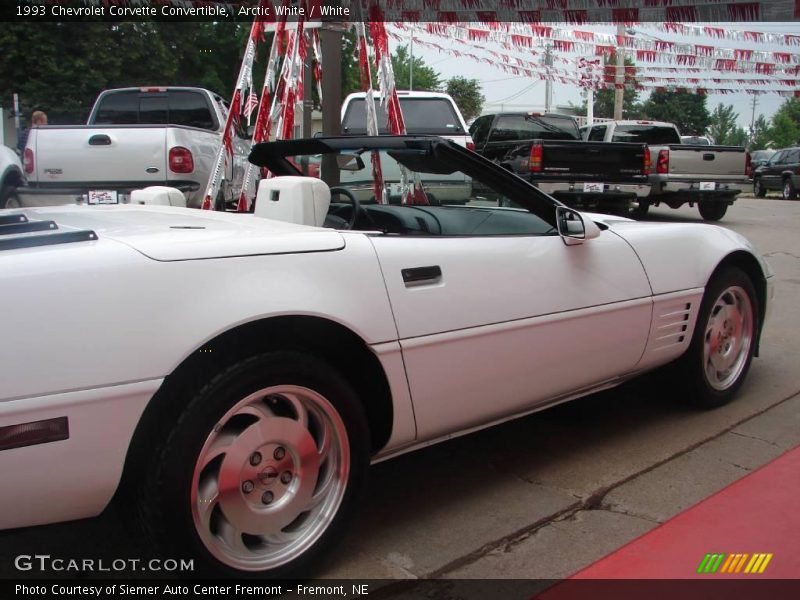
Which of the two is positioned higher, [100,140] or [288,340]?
[100,140]

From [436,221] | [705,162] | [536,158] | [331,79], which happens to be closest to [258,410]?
[436,221]

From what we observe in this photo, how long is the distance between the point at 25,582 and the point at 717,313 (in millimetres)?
3345

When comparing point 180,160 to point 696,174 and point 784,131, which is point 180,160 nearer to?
point 696,174

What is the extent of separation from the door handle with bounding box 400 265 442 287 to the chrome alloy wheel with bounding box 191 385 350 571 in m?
0.52

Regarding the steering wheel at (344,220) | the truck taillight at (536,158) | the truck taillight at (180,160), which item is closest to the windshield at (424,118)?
the truck taillight at (536,158)

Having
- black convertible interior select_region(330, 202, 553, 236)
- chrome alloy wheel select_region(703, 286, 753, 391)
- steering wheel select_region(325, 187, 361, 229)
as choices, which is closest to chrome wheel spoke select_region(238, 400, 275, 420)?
steering wheel select_region(325, 187, 361, 229)

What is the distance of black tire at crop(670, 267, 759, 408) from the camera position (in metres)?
3.88

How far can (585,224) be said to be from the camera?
3.24 metres

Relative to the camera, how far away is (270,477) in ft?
7.74

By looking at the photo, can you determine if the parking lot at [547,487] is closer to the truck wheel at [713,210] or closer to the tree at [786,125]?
the truck wheel at [713,210]

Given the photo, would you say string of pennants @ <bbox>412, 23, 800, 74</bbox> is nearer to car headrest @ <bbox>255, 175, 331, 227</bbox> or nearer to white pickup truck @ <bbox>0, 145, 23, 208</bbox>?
white pickup truck @ <bbox>0, 145, 23, 208</bbox>

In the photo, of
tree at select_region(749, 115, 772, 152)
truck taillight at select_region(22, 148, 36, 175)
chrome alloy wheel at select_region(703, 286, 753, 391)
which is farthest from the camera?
tree at select_region(749, 115, 772, 152)

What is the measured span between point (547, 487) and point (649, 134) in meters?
13.8

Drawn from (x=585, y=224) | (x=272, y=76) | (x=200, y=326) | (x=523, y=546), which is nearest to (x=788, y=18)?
(x=272, y=76)
